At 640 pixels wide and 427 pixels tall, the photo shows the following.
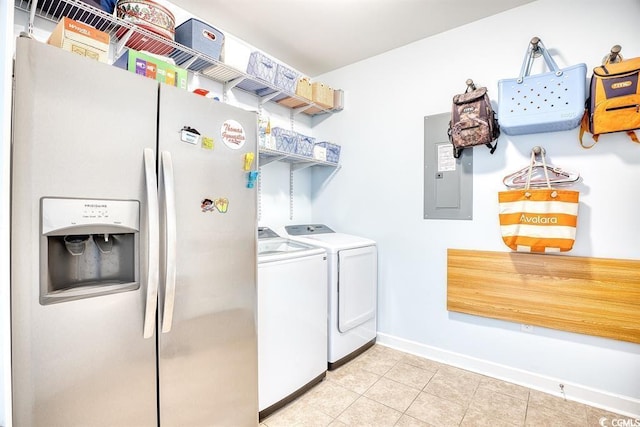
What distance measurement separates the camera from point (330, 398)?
2.09m

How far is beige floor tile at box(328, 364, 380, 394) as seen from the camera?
2.22 m

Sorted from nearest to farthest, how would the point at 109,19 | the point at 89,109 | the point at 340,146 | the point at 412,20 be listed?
1. the point at 89,109
2. the point at 109,19
3. the point at 412,20
4. the point at 340,146

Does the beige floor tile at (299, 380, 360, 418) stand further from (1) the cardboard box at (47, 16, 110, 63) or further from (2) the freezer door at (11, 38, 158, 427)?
(1) the cardboard box at (47, 16, 110, 63)

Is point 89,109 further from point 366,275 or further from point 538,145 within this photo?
point 538,145

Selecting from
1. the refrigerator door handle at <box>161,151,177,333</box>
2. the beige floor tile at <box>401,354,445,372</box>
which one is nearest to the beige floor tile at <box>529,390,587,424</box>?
the beige floor tile at <box>401,354,445,372</box>

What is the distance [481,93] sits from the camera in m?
2.18

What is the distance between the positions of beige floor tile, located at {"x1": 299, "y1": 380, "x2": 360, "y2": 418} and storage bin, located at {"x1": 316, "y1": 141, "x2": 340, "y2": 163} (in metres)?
1.99

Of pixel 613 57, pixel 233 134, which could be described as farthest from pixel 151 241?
pixel 613 57

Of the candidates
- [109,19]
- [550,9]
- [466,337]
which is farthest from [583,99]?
[109,19]

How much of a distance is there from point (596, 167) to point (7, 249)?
3.01 metres

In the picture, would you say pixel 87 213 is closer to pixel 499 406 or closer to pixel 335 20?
pixel 335 20

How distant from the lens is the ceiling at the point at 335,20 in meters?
2.19

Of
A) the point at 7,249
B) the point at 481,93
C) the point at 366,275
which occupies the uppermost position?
the point at 481,93

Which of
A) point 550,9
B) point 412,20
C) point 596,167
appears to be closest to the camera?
point 596,167
